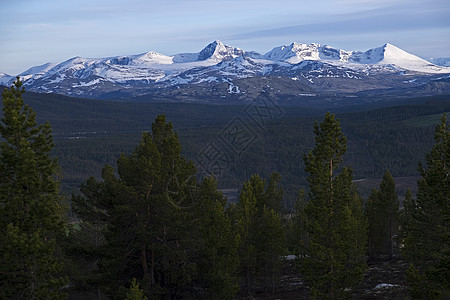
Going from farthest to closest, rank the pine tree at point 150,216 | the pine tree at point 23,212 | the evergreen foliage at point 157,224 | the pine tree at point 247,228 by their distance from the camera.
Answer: the pine tree at point 247,228
the evergreen foliage at point 157,224
the pine tree at point 150,216
the pine tree at point 23,212

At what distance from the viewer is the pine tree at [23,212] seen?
30.2 meters

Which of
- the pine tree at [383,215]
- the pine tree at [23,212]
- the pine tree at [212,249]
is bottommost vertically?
the pine tree at [383,215]

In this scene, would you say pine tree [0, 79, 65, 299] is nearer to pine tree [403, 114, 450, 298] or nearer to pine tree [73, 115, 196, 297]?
pine tree [73, 115, 196, 297]

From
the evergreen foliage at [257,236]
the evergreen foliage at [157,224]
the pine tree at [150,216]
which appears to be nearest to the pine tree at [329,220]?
the evergreen foliage at [157,224]

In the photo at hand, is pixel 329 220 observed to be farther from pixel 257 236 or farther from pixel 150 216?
pixel 257 236

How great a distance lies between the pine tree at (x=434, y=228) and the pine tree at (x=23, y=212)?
21.8 meters

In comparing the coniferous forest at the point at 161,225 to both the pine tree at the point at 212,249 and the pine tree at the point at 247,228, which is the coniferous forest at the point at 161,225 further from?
the pine tree at the point at 247,228

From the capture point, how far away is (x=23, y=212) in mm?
30375

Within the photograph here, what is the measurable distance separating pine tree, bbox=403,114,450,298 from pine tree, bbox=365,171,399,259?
60.4 ft

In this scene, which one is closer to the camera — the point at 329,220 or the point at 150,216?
the point at 329,220

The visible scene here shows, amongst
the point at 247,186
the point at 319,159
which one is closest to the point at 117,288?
the point at 319,159

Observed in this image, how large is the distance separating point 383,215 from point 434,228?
27.3 meters

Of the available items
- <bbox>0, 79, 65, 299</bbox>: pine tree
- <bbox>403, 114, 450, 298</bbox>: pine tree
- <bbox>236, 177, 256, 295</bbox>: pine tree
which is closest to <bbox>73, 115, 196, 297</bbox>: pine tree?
<bbox>0, 79, 65, 299</bbox>: pine tree

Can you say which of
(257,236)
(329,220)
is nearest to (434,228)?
(329,220)
